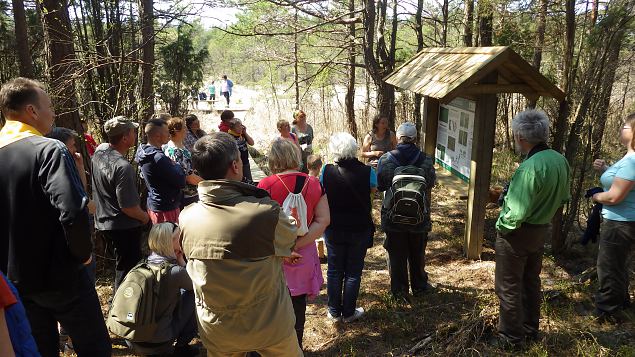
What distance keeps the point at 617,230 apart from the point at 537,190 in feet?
3.15

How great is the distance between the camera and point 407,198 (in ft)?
12.6

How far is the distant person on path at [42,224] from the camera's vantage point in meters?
2.22

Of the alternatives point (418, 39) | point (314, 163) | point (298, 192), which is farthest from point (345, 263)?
point (418, 39)

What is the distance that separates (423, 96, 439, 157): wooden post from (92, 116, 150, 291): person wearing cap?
3.45m

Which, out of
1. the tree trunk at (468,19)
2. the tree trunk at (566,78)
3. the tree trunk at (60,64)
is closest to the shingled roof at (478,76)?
the tree trunk at (566,78)

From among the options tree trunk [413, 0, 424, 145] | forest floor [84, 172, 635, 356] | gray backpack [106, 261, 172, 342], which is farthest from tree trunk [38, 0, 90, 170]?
tree trunk [413, 0, 424, 145]

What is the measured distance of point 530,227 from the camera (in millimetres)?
3092

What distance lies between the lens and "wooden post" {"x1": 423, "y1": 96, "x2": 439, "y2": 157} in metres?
5.65

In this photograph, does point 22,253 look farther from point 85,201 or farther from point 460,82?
point 460,82

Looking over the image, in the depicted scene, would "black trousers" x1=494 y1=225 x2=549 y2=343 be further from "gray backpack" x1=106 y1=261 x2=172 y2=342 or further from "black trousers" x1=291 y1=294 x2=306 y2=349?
"gray backpack" x1=106 y1=261 x2=172 y2=342

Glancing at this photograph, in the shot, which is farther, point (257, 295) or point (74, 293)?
point (74, 293)

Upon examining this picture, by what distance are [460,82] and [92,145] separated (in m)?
4.48

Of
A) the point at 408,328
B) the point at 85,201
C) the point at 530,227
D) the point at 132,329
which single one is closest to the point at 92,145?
the point at 132,329

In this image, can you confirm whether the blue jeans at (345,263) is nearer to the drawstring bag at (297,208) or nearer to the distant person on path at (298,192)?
the distant person on path at (298,192)
